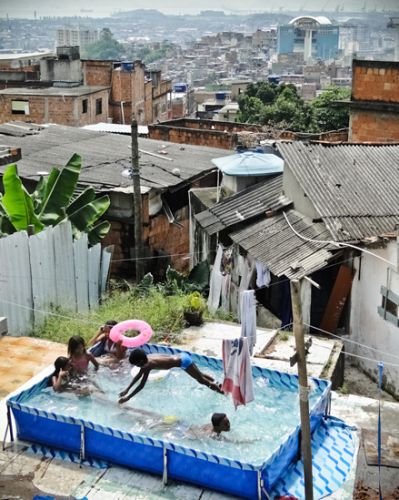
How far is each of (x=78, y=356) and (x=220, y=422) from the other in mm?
2119

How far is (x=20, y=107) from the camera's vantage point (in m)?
35.9

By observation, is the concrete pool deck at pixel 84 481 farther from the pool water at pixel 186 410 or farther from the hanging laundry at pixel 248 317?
the hanging laundry at pixel 248 317

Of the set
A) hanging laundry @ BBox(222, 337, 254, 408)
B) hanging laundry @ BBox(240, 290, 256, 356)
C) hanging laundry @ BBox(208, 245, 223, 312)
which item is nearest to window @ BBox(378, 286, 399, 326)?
hanging laundry @ BBox(240, 290, 256, 356)

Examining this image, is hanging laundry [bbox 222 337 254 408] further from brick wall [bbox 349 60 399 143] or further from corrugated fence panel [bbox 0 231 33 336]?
brick wall [bbox 349 60 399 143]

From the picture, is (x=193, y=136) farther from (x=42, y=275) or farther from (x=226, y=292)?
(x=42, y=275)

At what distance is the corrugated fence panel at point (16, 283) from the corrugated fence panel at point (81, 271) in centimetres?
114

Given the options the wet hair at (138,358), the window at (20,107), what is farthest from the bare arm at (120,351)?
the window at (20,107)

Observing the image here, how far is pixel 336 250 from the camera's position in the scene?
1130 centimetres

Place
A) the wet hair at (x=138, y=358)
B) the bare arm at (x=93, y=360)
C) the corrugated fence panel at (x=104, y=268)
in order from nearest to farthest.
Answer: the wet hair at (x=138, y=358)
the bare arm at (x=93, y=360)
the corrugated fence panel at (x=104, y=268)

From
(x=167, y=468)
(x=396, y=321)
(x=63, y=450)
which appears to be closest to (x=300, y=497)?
(x=167, y=468)

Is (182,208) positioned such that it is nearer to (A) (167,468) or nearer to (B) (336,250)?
(B) (336,250)

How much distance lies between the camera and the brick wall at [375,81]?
2088 centimetres

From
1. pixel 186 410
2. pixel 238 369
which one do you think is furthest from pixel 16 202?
pixel 238 369

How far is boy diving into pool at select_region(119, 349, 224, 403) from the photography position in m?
8.10
